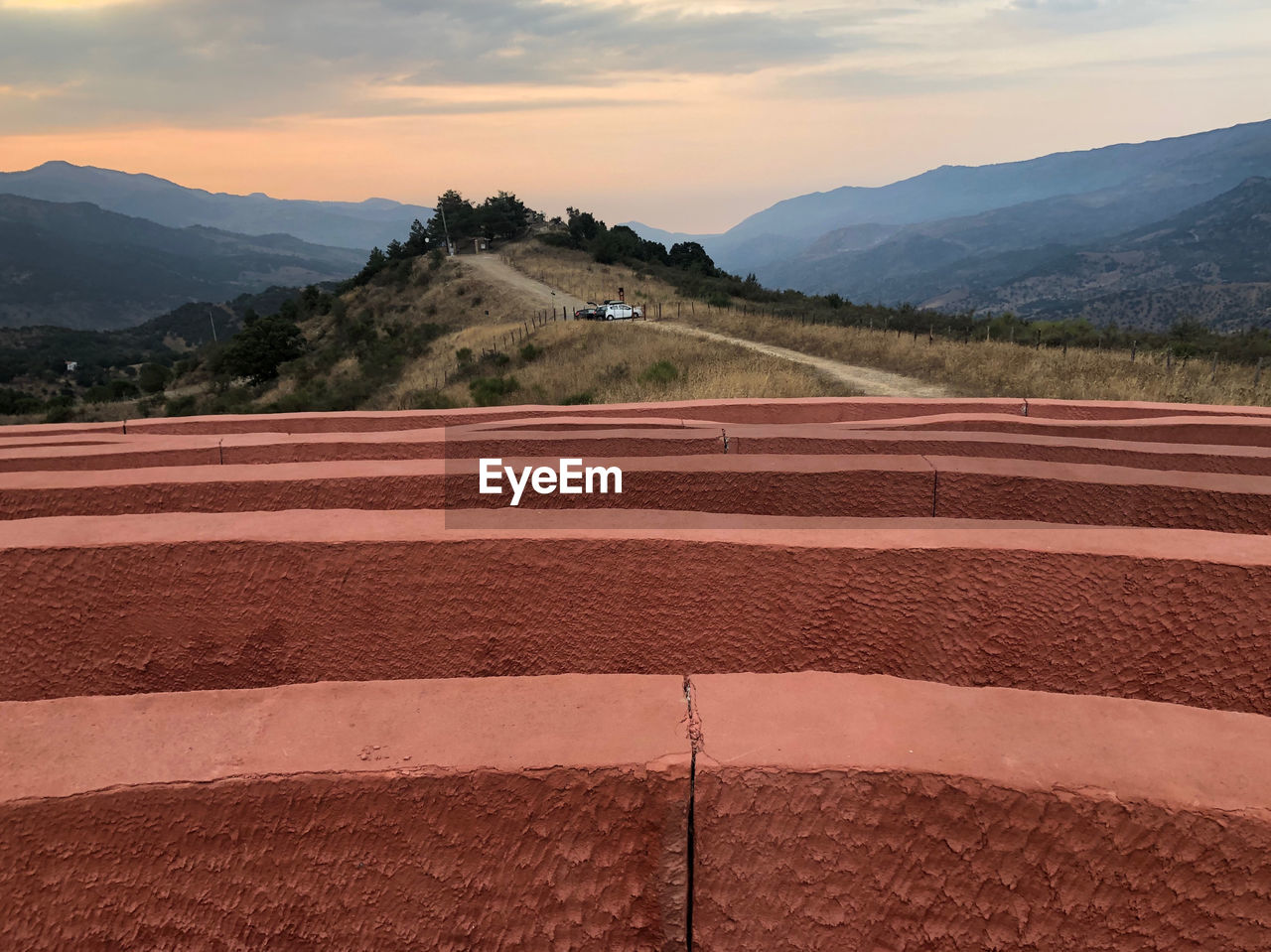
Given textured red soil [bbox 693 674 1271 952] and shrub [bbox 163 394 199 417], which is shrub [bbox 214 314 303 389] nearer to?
shrub [bbox 163 394 199 417]

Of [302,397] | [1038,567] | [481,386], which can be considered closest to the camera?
[1038,567]

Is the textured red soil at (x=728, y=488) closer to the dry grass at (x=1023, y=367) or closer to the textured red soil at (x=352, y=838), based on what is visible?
the textured red soil at (x=352, y=838)

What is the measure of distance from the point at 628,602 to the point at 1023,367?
11.8 meters

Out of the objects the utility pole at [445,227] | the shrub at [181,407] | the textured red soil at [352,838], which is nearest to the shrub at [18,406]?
the shrub at [181,407]

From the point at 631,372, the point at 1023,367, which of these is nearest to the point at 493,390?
the point at 631,372

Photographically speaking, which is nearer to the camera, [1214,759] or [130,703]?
[1214,759]

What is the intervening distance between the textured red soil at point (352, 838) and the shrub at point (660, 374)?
11.8 m

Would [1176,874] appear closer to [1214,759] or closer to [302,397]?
[1214,759]

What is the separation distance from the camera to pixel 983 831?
1.42 m

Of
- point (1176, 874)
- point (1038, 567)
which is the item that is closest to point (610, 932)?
point (1176, 874)

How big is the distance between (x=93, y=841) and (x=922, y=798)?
153 cm

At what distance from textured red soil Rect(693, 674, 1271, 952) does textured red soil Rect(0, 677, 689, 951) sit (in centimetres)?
12

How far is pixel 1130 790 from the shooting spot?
1.36m

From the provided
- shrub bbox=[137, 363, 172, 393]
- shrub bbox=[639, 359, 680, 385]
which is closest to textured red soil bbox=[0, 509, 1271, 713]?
shrub bbox=[639, 359, 680, 385]
